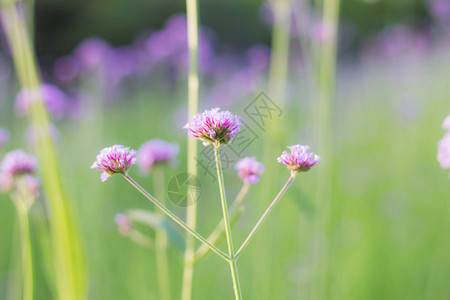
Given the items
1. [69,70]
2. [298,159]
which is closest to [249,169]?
[298,159]

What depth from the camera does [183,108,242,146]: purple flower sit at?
453mm

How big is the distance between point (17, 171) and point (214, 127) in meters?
0.41

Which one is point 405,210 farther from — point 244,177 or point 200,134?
point 200,134

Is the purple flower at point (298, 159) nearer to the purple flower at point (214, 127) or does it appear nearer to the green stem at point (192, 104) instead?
the purple flower at point (214, 127)

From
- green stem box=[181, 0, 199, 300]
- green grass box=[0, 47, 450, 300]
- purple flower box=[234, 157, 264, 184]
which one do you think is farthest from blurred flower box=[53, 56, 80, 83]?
purple flower box=[234, 157, 264, 184]

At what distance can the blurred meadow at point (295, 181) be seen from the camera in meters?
0.97

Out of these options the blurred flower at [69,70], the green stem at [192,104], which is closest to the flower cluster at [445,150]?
the green stem at [192,104]

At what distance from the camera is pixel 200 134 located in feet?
1.49

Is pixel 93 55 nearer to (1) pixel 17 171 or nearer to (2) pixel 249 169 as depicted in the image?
(1) pixel 17 171

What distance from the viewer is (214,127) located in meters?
0.45

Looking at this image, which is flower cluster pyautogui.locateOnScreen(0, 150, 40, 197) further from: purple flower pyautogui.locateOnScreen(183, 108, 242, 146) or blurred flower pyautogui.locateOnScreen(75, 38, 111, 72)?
blurred flower pyautogui.locateOnScreen(75, 38, 111, 72)

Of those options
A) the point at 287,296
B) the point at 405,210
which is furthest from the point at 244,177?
the point at 405,210

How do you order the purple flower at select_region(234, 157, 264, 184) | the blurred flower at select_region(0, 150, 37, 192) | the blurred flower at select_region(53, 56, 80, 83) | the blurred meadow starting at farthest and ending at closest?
the blurred flower at select_region(53, 56, 80, 83) < the blurred meadow < the blurred flower at select_region(0, 150, 37, 192) < the purple flower at select_region(234, 157, 264, 184)

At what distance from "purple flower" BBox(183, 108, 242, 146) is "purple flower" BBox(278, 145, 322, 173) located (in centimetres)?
6
